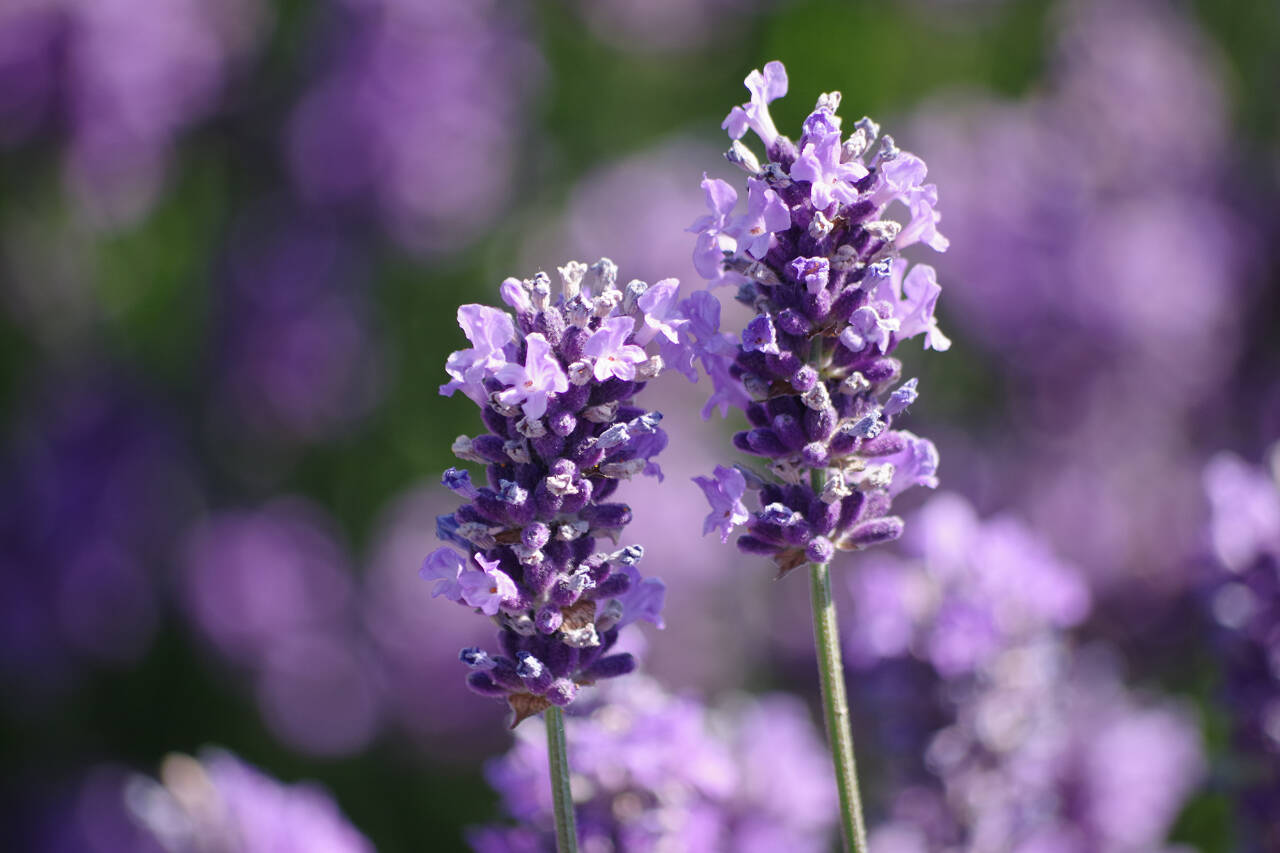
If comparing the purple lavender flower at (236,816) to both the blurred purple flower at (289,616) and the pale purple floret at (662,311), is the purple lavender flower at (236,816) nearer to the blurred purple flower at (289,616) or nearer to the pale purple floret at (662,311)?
the pale purple floret at (662,311)

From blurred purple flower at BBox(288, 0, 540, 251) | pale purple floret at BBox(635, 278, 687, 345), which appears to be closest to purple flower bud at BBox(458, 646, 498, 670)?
pale purple floret at BBox(635, 278, 687, 345)

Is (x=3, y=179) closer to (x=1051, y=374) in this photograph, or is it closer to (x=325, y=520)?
(x=325, y=520)

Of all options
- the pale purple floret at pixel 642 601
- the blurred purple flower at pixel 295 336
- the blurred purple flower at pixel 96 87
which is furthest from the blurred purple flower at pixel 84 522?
the pale purple floret at pixel 642 601

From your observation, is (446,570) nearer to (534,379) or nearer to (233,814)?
(534,379)

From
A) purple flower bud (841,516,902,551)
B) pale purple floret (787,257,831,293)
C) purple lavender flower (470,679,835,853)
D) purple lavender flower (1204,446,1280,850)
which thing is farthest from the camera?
purple lavender flower (1204,446,1280,850)

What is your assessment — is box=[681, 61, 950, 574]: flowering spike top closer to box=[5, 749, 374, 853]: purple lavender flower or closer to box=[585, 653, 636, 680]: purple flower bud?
box=[585, 653, 636, 680]: purple flower bud

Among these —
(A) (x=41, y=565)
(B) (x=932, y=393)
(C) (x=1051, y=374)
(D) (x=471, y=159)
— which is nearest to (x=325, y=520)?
(A) (x=41, y=565)
